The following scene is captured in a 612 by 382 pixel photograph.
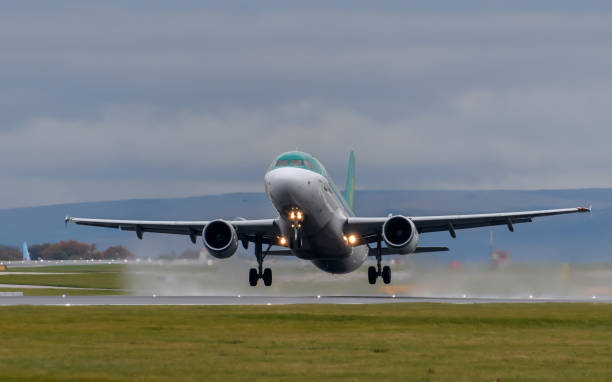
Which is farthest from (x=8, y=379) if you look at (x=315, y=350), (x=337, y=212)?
(x=337, y=212)

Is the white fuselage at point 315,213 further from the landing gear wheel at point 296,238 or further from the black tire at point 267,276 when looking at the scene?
the black tire at point 267,276

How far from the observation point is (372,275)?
6178 centimetres

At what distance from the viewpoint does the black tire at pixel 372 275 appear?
6153cm

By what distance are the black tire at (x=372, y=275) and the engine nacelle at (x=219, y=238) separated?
9300 millimetres

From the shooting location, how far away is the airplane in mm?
51406

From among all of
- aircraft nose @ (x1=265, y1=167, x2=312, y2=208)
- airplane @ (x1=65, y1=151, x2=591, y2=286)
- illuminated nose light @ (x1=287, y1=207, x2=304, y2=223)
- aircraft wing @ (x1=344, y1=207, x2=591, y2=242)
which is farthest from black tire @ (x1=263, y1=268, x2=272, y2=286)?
aircraft nose @ (x1=265, y1=167, x2=312, y2=208)

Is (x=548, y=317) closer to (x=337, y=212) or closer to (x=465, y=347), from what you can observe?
(x=465, y=347)

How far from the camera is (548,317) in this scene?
1550 inches

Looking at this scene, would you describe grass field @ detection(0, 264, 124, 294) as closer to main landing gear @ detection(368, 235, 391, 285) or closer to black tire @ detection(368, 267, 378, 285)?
black tire @ detection(368, 267, 378, 285)

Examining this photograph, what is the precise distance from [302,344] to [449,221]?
32350mm

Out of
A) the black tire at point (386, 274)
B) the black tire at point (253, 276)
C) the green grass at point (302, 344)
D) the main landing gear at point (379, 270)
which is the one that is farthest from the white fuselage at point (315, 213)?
the green grass at point (302, 344)

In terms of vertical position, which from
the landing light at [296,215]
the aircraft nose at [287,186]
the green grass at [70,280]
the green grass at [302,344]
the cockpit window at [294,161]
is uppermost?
the cockpit window at [294,161]

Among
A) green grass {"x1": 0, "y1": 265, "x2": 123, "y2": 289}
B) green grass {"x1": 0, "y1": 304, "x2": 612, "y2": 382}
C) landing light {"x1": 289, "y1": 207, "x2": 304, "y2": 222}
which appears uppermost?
landing light {"x1": 289, "y1": 207, "x2": 304, "y2": 222}

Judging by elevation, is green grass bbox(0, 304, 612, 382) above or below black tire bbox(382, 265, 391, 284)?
below
